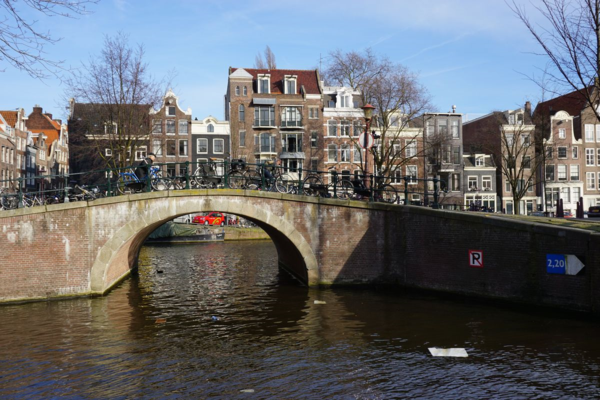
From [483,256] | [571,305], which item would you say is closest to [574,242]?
[571,305]

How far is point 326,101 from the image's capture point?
51.8m

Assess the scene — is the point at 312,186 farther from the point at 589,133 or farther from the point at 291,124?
the point at 589,133

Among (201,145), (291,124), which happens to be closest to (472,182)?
(291,124)

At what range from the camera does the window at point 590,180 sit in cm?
5609

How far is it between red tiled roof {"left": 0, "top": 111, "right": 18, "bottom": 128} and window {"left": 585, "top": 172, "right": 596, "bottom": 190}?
57607 millimetres

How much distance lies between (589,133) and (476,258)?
160 feet

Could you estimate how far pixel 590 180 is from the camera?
56.2 m

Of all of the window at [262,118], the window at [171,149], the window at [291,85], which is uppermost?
the window at [291,85]

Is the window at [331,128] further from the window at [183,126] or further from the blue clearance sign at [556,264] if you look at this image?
the blue clearance sign at [556,264]

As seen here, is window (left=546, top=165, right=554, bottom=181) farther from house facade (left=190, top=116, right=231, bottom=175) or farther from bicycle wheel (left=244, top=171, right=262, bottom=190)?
bicycle wheel (left=244, top=171, right=262, bottom=190)

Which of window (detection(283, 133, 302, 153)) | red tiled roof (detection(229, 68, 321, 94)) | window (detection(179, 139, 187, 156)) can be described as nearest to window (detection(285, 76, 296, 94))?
red tiled roof (detection(229, 68, 321, 94))

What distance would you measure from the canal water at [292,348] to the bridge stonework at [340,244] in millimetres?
616

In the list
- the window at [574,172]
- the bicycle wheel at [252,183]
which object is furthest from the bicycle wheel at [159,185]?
the window at [574,172]

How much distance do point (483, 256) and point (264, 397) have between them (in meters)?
8.84
